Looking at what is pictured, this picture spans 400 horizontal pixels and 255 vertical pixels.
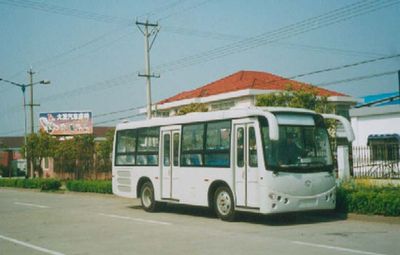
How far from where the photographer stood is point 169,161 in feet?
58.2

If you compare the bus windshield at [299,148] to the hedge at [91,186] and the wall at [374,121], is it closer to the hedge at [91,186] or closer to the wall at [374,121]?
the hedge at [91,186]

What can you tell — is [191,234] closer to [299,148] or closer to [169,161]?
[299,148]

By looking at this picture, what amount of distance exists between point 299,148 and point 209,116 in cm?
309

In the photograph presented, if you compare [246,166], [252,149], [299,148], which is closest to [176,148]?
[246,166]

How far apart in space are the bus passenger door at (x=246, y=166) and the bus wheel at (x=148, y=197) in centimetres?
488

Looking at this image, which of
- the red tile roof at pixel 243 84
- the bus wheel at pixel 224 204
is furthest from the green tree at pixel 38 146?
the bus wheel at pixel 224 204

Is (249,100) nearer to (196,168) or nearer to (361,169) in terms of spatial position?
(361,169)

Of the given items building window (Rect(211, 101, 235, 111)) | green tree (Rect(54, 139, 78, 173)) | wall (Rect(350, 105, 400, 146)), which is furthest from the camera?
building window (Rect(211, 101, 235, 111))

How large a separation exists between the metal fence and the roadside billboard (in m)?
44.9

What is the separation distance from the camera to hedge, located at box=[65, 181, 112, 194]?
96.8ft

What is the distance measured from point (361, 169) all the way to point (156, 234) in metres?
16.8

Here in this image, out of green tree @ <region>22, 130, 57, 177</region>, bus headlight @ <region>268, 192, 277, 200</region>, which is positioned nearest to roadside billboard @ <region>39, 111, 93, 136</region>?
green tree @ <region>22, 130, 57, 177</region>

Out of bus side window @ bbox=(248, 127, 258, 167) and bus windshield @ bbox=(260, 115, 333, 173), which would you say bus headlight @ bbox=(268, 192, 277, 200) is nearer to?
bus windshield @ bbox=(260, 115, 333, 173)

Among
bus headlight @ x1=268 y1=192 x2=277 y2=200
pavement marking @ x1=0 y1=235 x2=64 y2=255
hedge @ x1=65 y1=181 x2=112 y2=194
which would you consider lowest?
pavement marking @ x1=0 y1=235 x2=64 y2=255
